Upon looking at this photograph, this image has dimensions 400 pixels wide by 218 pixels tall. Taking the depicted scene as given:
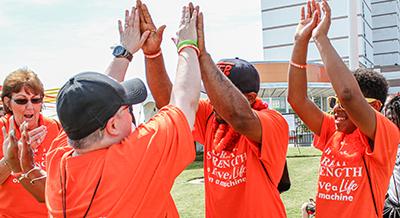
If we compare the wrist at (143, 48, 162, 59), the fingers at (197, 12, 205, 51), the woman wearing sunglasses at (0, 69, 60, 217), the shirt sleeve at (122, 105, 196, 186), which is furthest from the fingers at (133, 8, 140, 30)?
the woman wearing sunglasses at (0, 69, 60, 217)

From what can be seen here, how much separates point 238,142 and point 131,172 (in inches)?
41.4

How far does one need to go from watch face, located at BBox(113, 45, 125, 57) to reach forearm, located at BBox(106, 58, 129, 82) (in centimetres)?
3

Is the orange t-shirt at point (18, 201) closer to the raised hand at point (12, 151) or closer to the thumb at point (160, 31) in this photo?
the raised hand at point (12, 151)

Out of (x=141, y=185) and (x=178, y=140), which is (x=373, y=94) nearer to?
(x=178, y=140)

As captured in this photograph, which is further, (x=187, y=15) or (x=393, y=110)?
(x=393, y=110)

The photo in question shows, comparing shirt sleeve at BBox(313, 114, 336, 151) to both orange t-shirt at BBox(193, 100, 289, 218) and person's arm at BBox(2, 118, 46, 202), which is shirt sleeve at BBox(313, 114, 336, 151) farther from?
person's arm at BBox(2, 118, 46, 202)

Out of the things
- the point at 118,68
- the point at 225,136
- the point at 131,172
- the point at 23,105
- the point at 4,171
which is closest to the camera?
the point at 131,172

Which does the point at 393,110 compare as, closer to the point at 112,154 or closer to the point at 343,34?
the point at 112,154

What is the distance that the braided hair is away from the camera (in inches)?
135

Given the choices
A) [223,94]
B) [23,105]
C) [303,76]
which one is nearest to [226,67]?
[223,94]

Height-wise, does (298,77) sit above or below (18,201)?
above

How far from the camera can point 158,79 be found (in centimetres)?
290

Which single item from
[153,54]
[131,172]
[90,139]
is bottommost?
[131,172]

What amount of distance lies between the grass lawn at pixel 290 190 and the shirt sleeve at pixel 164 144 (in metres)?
5.68
